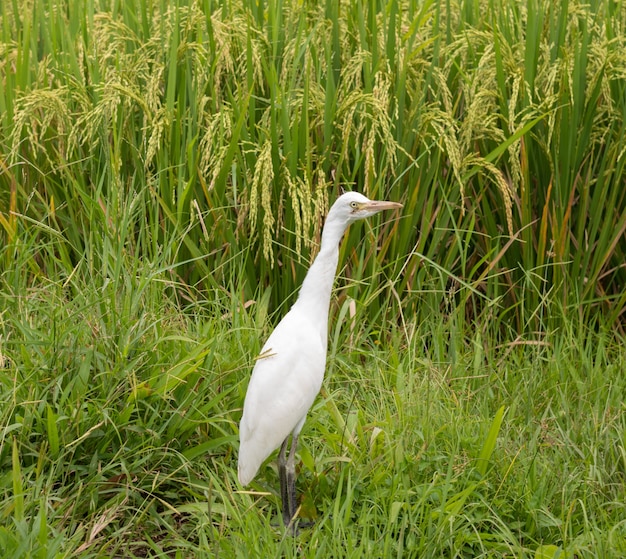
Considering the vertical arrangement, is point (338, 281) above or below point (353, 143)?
below

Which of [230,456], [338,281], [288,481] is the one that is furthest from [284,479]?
[338,281]

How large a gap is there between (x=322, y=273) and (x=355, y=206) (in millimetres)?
225

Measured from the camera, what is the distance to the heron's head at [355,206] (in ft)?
9.08

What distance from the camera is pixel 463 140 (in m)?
3.63

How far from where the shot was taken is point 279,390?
2703mm

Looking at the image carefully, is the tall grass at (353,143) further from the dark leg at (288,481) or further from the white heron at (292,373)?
the dark leg at (288,481)

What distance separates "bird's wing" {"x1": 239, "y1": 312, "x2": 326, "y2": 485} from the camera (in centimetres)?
264

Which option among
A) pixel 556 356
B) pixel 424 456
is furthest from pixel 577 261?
pixel 424 456

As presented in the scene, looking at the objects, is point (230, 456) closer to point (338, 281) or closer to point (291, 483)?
point (291, 483)

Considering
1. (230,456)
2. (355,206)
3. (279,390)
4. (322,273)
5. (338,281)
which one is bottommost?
(230,456)

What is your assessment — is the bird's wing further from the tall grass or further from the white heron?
the tall grass

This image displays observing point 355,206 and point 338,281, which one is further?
point 338,281

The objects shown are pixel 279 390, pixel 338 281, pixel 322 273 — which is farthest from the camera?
pixel 338 281

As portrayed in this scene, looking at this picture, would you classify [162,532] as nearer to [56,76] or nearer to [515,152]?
[515,152]
